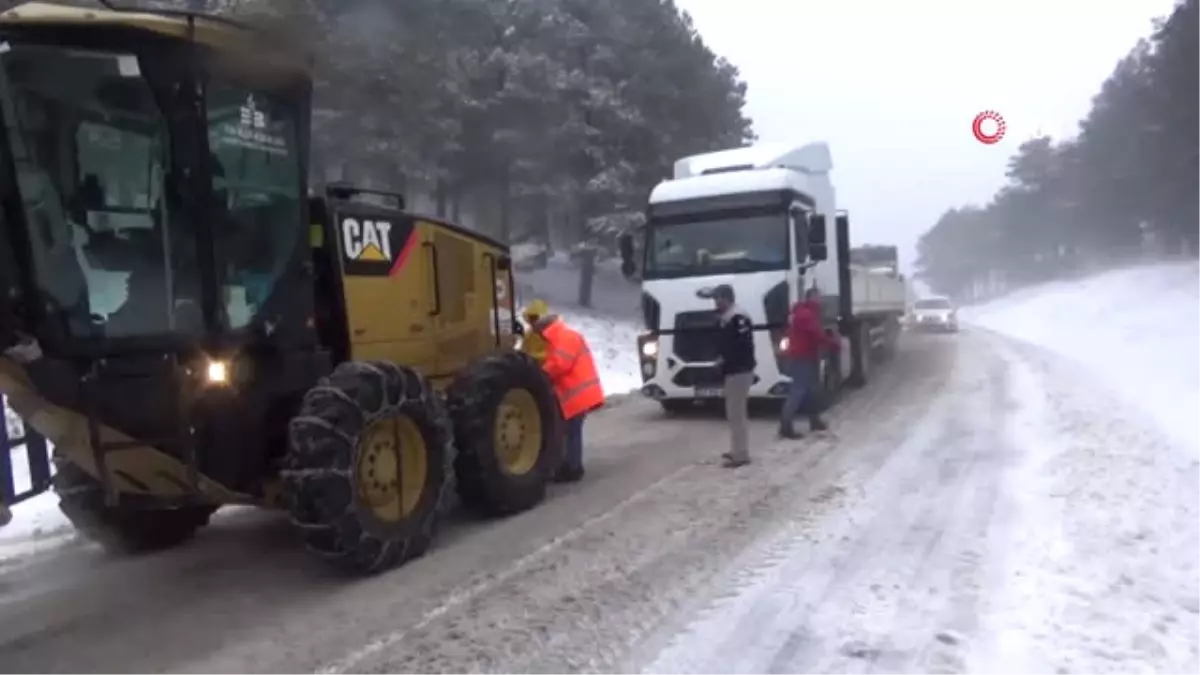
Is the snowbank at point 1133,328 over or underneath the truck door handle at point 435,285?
underneath

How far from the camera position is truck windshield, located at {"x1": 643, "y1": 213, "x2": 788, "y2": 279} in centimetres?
1452

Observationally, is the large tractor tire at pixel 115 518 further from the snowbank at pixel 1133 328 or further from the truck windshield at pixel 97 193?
the snowbank at pixel 1133 328

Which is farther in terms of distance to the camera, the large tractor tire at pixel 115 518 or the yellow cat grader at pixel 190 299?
the large tractor tire at pixel 115 518

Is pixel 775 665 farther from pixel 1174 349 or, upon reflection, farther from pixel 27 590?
pixel 1174 349

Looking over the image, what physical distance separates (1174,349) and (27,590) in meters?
22.7

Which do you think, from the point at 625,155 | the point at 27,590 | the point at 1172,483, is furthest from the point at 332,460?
the point at 625,155

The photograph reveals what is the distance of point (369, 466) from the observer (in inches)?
287

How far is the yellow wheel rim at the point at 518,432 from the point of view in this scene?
9180 millimetres

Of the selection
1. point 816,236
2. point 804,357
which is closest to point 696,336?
point 804,357

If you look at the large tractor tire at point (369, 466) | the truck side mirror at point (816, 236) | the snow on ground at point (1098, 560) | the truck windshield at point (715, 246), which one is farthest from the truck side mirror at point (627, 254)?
the large tractor tire at point (369, 466)

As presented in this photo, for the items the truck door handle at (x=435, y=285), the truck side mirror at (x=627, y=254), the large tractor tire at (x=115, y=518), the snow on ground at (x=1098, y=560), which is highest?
the truck side mirror at (x=627, y=254)

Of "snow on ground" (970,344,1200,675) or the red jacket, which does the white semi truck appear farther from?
"snow on ground" (970,344,1200,675)

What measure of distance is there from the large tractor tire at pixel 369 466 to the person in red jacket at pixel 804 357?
602 centimetres

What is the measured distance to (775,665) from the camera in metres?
5.42
